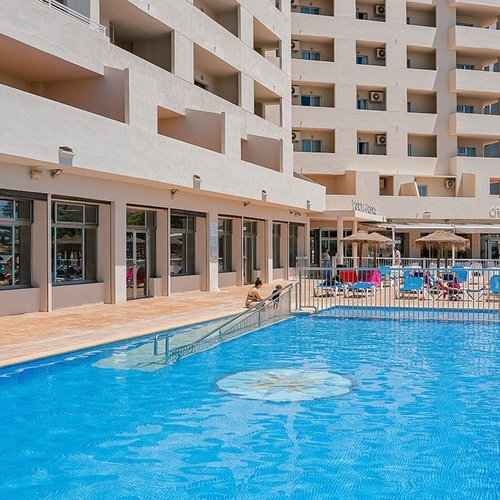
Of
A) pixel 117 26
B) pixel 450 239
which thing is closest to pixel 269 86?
pixel 117 26

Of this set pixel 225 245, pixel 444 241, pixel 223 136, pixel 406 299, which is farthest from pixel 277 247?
pixel 406 299

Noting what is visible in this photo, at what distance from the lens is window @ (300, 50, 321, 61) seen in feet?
138

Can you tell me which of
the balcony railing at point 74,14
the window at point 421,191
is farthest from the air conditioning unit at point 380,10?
the balcony railing at point 74,14

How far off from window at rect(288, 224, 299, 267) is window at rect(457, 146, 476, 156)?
1686 centimetres

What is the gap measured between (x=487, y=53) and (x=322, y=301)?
33476 mm

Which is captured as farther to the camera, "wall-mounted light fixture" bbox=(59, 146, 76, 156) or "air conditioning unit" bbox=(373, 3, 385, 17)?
"air conditioning unit" bbox=(373, 3, 385, 17)

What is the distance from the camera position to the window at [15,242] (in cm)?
1570

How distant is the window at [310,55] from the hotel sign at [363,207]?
11.0 m

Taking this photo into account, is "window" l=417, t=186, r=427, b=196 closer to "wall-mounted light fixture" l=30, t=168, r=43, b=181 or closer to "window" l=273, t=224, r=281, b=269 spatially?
"window" l=273, t=224, r=281, b=269

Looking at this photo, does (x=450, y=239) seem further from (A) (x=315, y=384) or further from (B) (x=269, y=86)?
(A) (x=315, y=384)

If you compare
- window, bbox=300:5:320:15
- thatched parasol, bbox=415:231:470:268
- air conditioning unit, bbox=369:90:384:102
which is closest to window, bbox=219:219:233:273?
thatched parasol, bbox=415:231:470:268

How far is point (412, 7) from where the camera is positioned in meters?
43.9

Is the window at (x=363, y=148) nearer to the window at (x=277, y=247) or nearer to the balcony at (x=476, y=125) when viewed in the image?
the balcony at (x=476, y=125)

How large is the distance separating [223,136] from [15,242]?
32.6 feet
